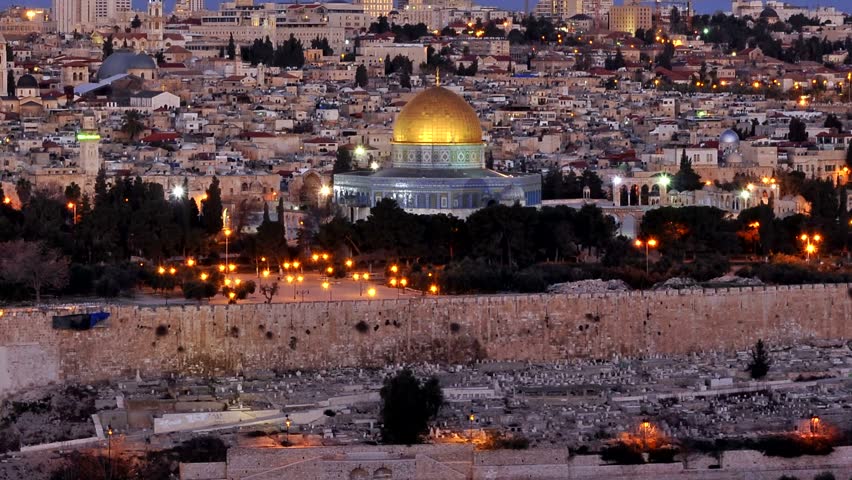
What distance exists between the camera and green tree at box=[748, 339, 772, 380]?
3747 centimetres

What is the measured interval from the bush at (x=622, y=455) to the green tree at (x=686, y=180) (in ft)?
79.3

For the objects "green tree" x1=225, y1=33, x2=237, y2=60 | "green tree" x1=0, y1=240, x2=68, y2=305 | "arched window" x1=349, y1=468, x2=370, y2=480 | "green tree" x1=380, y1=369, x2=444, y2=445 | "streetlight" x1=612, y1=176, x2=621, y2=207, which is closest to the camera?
"arched window" x1=349, y1=468, x2=370, y2=480

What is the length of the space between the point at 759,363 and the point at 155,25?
78.6 meters

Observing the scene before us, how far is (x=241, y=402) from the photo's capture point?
116ft

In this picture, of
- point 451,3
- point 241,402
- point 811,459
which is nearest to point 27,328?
point 241,402

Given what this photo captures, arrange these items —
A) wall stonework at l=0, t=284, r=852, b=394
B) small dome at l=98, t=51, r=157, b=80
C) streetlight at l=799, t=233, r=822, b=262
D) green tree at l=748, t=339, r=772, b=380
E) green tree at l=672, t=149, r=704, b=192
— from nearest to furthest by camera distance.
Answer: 1. green tree at l=748, t=339, r=772, b=380
2. wall stonework at l=0, t=284, r=852, b=394
3. streetlight at l=799, t=233, r=822, b=262
4. green tree at l=672, t=149, r=704, b=192
5. small dome at l=98, t=51, r=157, b=80

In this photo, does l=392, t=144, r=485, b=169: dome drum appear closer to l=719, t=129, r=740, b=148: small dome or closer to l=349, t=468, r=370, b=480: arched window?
l=719, t=129, r=740, b=148: small dome

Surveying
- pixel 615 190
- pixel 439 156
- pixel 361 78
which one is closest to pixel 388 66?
pixel 361 78

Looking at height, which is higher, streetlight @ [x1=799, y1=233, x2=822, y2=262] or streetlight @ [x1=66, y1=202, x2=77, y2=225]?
streetlight @ [x1=66, y1=202, x2=77, y2=225]

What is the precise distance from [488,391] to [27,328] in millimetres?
6479

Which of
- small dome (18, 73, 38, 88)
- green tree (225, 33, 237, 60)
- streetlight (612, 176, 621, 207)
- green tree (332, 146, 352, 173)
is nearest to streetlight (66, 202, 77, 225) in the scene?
green tree (332, 146, 352, 173)

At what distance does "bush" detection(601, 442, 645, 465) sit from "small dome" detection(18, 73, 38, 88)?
54634 mm

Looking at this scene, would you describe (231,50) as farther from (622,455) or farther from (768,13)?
(622,455)

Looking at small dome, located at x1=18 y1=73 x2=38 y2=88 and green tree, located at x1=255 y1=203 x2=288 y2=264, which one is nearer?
green tree, located at x1=255 y1=203 x2=288 y2=264
